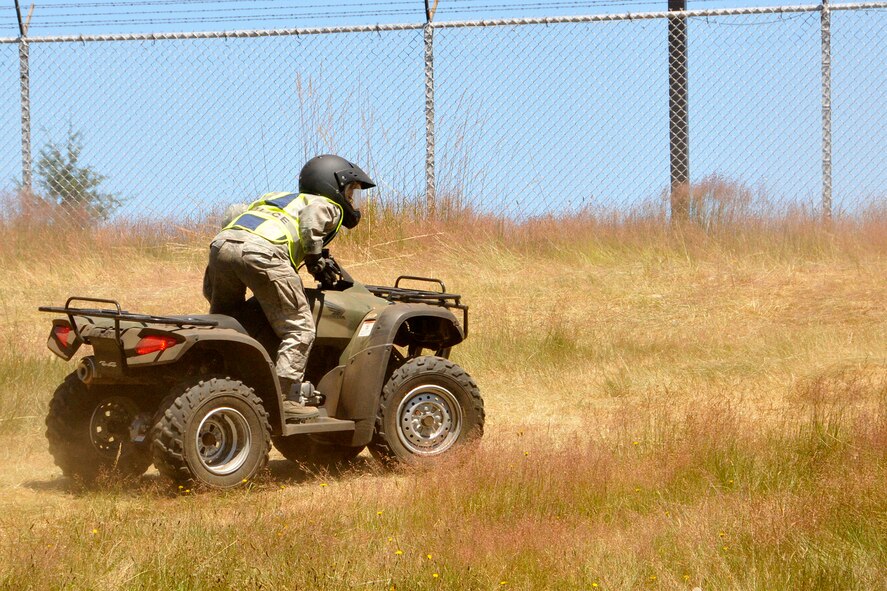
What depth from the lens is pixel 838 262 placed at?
12.6 metres

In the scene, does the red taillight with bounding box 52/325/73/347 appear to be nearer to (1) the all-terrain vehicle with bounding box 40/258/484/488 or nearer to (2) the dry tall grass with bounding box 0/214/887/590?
(1) the all-terrain vehicle with bounding box 40/258/484/488

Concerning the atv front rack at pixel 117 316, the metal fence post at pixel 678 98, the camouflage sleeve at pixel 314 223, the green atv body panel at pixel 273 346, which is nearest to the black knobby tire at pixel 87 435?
the green atv body panel at pixel 273 346

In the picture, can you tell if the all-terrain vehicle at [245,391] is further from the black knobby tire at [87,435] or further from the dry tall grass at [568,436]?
the dry tall grass at [568,436]

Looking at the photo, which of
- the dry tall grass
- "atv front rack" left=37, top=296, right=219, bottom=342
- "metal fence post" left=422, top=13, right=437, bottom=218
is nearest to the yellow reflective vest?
"atv front rack" left=37, top=296, right=219, bottom=342

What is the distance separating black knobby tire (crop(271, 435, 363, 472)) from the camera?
7523 millimetres

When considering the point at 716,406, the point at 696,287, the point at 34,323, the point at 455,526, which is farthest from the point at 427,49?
the point at 455,526

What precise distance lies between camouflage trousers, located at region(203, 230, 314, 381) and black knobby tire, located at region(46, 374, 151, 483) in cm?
87

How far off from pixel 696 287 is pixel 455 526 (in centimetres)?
710

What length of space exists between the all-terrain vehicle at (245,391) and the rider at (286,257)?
0.15 m

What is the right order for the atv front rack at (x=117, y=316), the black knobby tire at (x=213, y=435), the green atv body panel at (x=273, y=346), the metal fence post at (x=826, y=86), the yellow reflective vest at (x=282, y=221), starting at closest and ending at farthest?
the atv front rack at (x=117, y=316)
the black knobby tire at (x=213, y=435)
the green atv body panel at (x=273, y=346)
the yellow reflective vest at (x=282, y=221)
the metal fence post at (x=826, y=86)

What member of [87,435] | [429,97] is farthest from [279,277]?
[429,97]

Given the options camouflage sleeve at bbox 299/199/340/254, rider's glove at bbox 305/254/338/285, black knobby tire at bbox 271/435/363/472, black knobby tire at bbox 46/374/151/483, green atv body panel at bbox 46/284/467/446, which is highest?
camouflage sleeve at bbox 299/199/340/254

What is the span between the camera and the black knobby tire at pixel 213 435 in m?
6.18

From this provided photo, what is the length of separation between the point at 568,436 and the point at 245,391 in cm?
236
